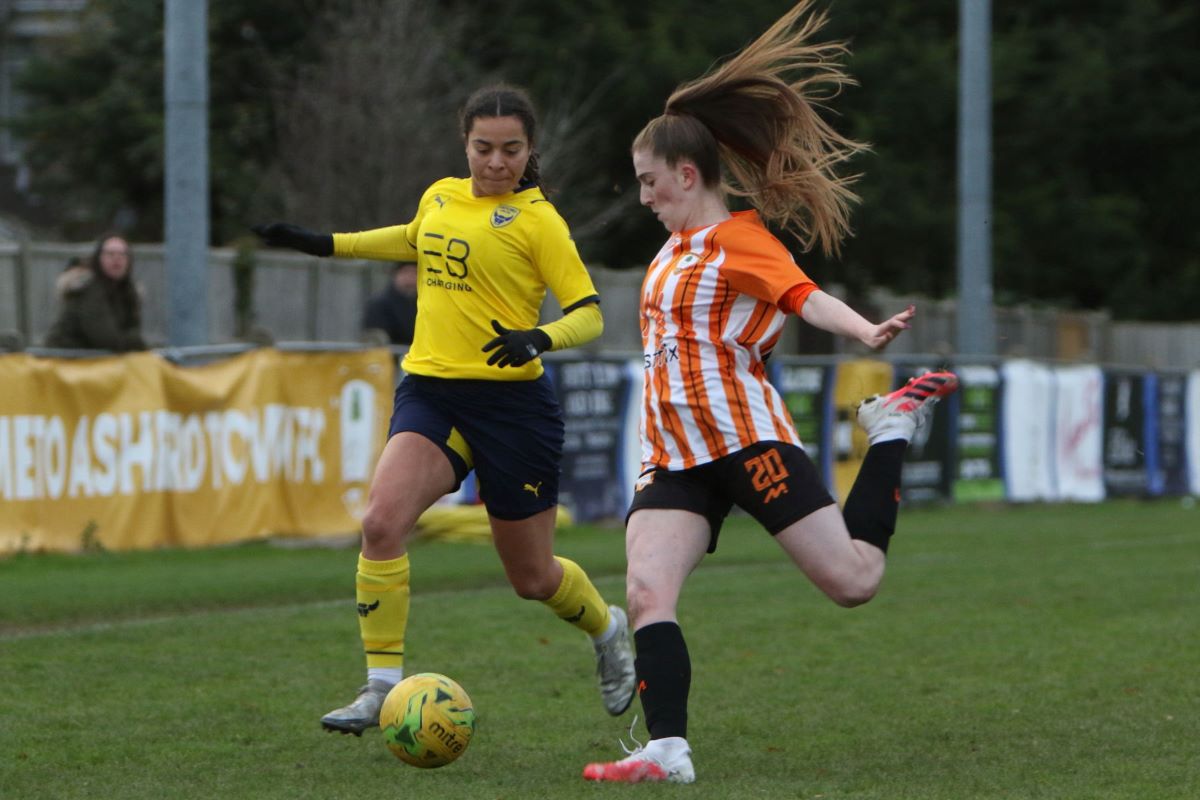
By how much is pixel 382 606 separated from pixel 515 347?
115 centimetres

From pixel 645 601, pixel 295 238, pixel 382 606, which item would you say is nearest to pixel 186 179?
pixel 295 238

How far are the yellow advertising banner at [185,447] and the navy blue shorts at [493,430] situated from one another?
606 centimetres

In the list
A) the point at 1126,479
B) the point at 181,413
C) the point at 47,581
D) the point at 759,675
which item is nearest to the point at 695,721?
the point at 759,675

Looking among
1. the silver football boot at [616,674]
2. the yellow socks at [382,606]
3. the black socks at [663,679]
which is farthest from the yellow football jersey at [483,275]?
the black socks at [663,679]

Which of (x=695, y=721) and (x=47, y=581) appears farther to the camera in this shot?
(x=47, y=581)

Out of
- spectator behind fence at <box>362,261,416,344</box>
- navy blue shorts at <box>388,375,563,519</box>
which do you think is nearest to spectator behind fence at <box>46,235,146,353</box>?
spectator behind fence at <box>362,261,416,344</box>

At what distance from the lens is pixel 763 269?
6055 millimetres

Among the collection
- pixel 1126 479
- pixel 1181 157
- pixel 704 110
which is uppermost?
pixel 1181 157

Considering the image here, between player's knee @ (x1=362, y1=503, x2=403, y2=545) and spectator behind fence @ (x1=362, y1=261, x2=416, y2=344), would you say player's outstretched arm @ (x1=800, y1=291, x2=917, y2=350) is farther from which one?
spectator behind fence @ (x1=362, y1=261, x2=416, y2=344)

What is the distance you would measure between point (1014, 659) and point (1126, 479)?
586 inches

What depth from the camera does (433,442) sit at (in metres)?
6.90

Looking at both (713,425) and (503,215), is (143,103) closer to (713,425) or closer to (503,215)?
(503,215)

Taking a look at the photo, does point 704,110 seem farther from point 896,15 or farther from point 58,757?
point 896,15

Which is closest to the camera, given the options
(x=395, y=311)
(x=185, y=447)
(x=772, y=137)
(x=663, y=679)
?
(x=663, y=679)
